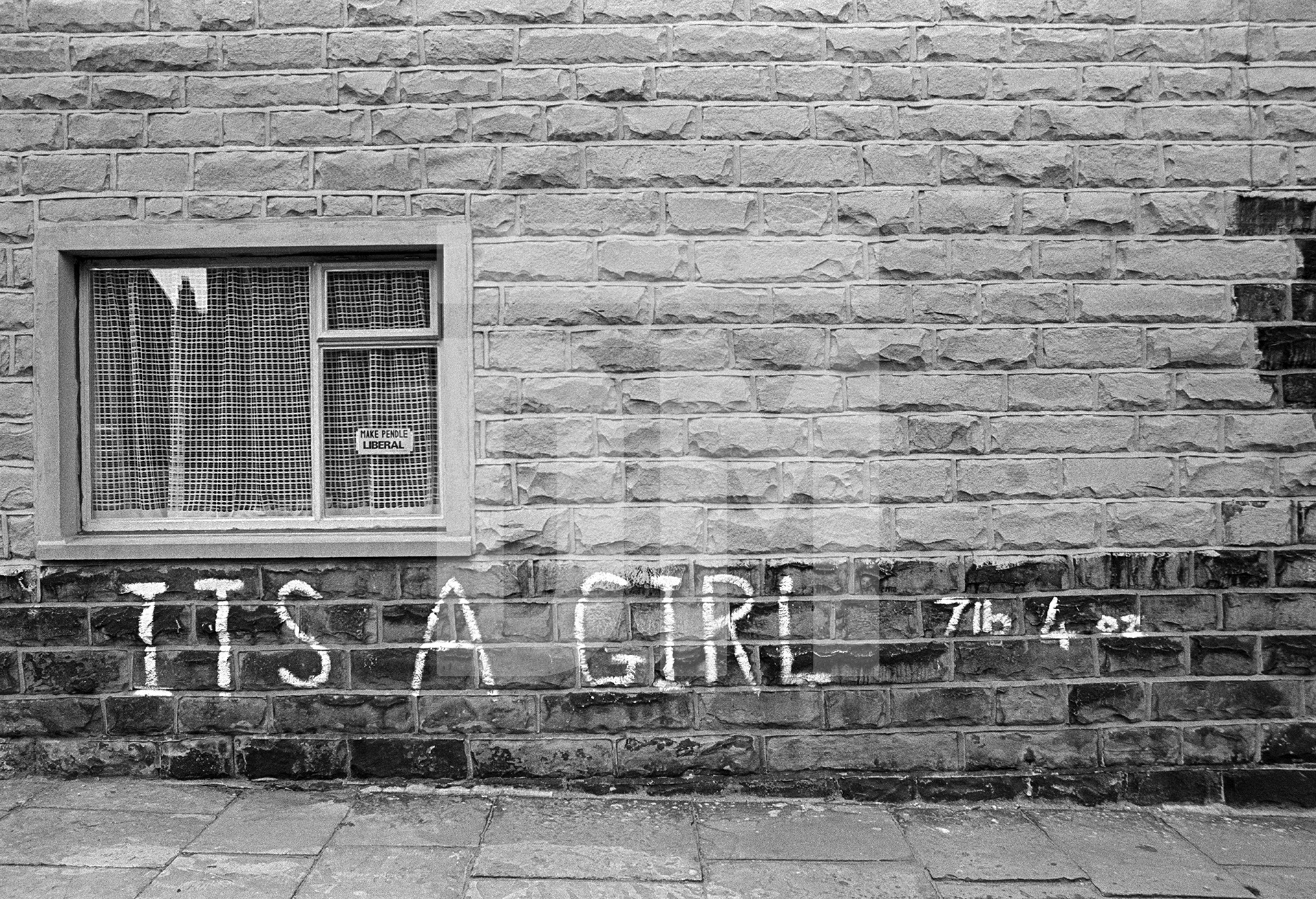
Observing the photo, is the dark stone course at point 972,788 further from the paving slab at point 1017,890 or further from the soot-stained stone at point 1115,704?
the paving slab at point 1017,890

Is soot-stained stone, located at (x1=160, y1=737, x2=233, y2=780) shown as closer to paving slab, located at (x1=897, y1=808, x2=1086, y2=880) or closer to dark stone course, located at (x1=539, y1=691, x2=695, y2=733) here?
dark stone course, located at (x1=539, y1=691, x2=695, y2=733)

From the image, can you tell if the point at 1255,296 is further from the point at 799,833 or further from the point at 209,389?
the point at 209,389

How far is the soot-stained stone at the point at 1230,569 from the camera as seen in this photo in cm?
425

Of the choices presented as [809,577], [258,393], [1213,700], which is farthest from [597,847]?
[1213,700]

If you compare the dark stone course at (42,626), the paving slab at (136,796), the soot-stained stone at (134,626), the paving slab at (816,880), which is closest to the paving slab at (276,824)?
the paving slab at (136,796)

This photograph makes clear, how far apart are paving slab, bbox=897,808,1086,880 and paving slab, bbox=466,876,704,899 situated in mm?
1039

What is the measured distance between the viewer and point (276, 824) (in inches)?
152

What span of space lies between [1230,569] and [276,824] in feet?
14.8

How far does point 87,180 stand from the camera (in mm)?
4242

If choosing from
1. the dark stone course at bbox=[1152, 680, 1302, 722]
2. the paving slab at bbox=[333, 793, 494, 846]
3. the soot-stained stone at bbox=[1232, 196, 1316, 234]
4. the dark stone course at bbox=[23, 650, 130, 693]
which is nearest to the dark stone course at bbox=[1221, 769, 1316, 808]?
the dark stone course at bbox=[1152, 680, 1302, 722]

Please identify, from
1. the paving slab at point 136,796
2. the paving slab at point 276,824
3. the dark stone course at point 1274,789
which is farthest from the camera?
the dark stone course at point 1274,789

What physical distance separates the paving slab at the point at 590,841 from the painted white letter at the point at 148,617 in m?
1.79

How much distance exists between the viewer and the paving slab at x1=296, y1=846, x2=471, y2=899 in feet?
11.0

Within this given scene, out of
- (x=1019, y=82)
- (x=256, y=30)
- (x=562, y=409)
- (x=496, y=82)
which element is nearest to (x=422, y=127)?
(x=496, y=82)
